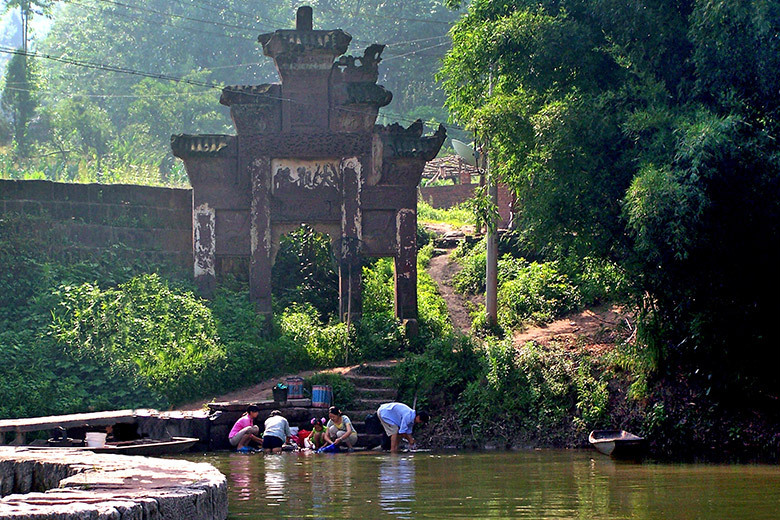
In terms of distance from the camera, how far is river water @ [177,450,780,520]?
8.50m

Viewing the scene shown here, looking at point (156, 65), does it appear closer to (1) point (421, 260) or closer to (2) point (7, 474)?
(1) point (421, 260)

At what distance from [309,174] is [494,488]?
1241cm

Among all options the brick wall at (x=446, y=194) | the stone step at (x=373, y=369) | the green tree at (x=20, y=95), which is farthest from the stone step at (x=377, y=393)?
the green tree at (x=20, y=95)

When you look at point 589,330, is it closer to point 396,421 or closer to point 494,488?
point 396,421

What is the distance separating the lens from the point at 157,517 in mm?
5977

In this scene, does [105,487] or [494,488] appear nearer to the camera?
[105,487]

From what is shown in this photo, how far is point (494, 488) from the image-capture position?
10414mm

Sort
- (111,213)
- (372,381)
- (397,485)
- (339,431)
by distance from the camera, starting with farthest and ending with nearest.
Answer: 1. (111,213)
2. (372,381)
3. (339,431)
4. (397,485)

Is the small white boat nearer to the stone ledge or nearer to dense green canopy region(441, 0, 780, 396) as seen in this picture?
dense green canopy region(441, 0, 780, 396)

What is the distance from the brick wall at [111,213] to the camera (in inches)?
864

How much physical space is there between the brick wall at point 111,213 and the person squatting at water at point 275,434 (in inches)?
297

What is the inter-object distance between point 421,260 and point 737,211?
1437 cm

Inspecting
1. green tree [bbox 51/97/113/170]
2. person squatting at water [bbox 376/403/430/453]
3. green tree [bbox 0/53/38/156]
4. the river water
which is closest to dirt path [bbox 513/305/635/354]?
person squatting at water [bbox 376/403/430/453]

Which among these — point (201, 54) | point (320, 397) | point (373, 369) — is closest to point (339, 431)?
point (320, 397)
